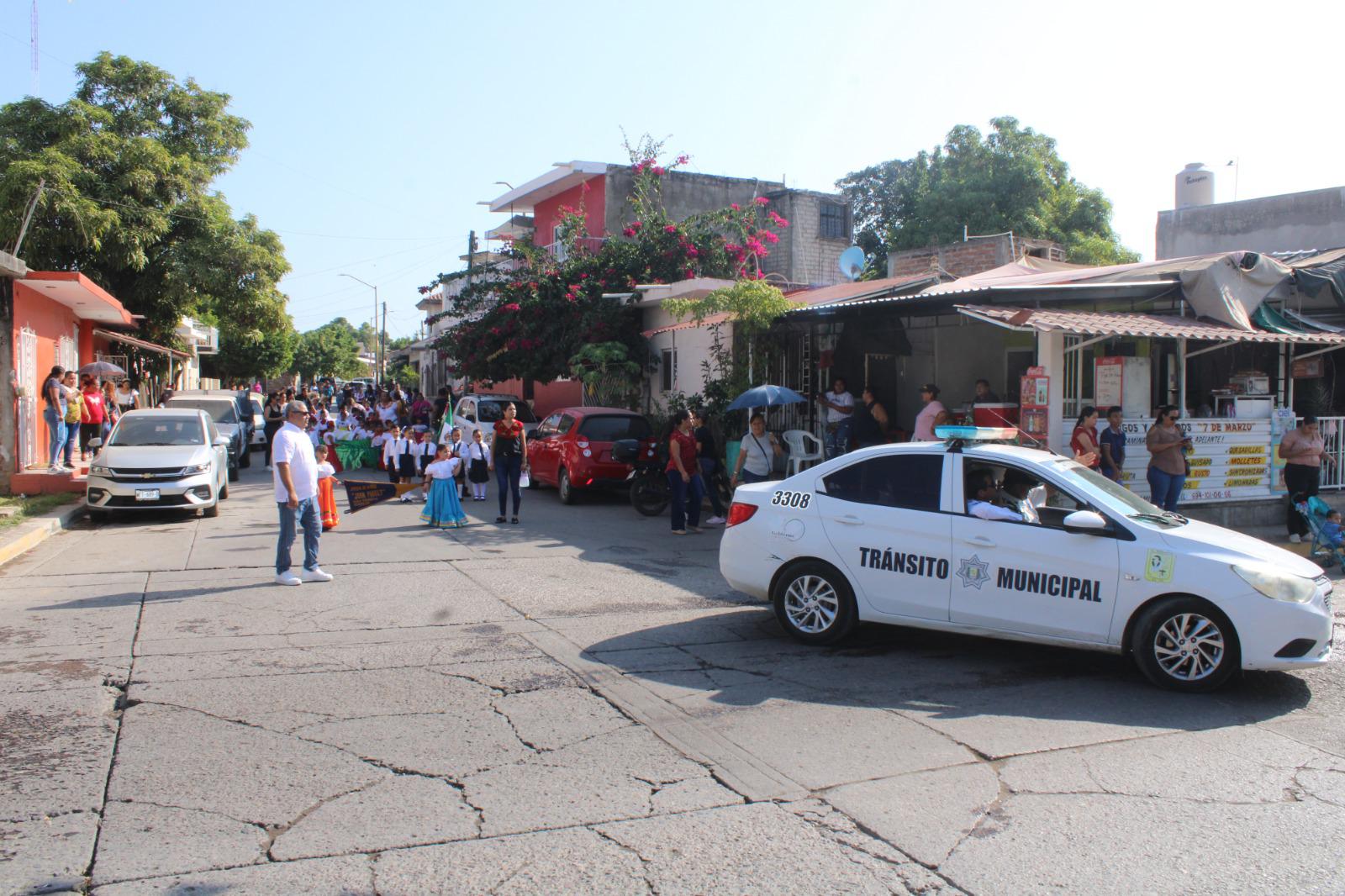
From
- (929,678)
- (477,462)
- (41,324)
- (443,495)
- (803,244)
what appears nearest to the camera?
(929,678)

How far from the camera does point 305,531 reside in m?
9.91

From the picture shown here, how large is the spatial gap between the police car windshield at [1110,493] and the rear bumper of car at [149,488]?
459 inches

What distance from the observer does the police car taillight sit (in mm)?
8023

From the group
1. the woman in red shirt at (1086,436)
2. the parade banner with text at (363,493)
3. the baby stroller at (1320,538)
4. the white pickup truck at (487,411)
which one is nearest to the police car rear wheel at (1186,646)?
the woman in red shirt at (1086,436)

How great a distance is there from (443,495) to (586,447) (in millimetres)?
3316

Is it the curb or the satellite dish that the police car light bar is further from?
the satellite dish

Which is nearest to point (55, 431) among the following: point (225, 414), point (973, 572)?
point (225, 414)

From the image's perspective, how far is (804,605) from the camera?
301 inches

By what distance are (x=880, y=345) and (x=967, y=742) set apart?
12.1 m

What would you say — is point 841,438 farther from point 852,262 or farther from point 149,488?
point 149,488

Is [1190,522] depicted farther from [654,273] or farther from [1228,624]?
[654,273]

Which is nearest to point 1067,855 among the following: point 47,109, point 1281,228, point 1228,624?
point 1228,624

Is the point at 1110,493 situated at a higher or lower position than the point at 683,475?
higher

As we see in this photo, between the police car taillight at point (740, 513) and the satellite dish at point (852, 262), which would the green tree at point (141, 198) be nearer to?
the satellite dish at point (852, 262)
